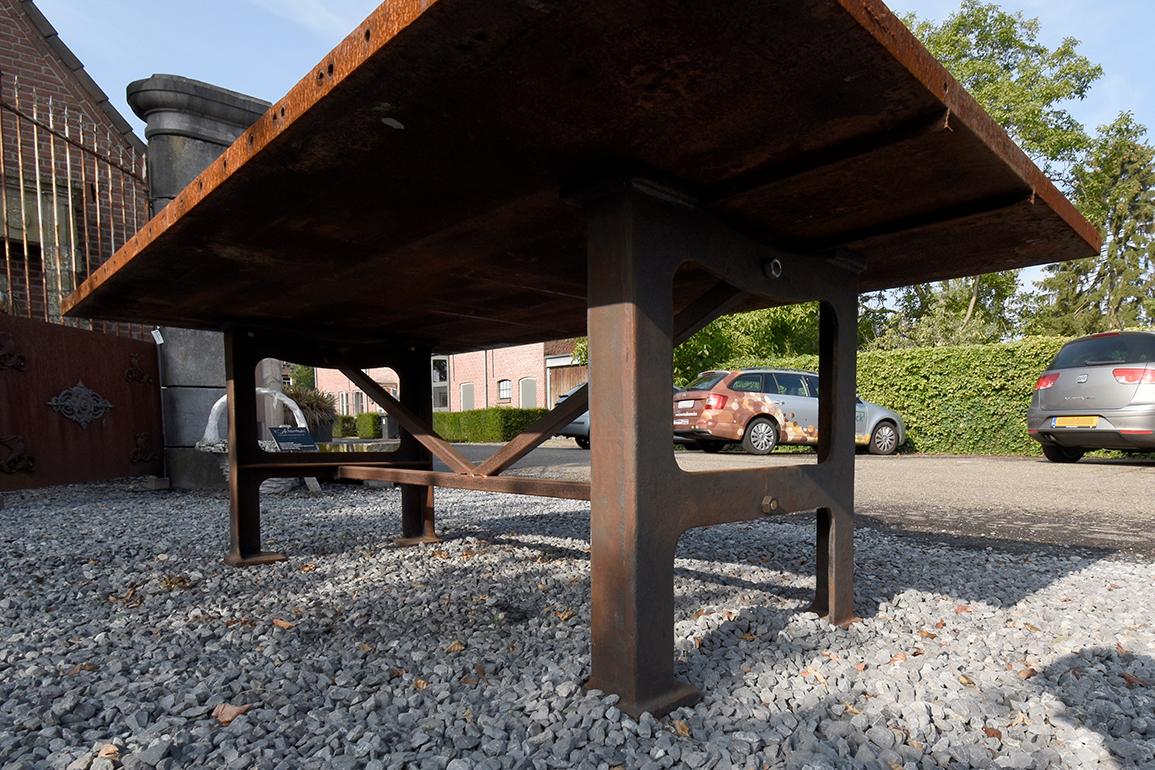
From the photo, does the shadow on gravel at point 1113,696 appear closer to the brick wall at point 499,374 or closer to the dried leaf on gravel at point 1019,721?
the dried leaf on gravel at point 1019,721

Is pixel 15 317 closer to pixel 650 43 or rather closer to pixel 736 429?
pixel 650 43

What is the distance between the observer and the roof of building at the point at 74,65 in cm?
797

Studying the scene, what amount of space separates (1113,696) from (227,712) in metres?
2.19

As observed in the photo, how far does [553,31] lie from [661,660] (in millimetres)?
1365

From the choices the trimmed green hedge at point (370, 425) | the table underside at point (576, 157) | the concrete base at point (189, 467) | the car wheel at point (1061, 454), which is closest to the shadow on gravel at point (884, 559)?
the table underside at point (576, 157)

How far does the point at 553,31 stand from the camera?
96 centimetres

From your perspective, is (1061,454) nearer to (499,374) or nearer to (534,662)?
(534,662)

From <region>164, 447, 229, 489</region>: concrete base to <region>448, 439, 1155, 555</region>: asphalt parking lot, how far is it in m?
3.43

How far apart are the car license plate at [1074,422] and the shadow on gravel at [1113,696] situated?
729 centimetres

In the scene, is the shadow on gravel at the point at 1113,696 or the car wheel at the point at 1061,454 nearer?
the shadow on gravel at the point at 1113,696

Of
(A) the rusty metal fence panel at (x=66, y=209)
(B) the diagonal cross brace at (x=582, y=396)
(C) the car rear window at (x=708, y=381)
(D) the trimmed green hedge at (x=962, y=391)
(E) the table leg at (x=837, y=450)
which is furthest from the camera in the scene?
(C) the car rear window at (x=708, y=381)

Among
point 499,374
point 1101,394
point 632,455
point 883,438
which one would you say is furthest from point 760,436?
point 499,374

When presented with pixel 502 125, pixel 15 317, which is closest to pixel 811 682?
pixel 502 125

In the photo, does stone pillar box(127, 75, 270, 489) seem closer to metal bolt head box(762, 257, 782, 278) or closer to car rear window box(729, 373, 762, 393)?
metal bolt head box(762, 257, 782, 278)
